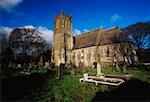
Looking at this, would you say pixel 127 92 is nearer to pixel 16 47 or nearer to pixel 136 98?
pixel 136 98

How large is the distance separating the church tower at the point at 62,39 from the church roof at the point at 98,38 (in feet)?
9.16

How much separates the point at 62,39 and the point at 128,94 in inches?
1565

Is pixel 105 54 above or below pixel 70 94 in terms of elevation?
above

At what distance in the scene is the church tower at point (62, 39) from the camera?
5006 cm

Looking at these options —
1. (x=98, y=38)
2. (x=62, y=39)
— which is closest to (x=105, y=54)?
(x=98, y=38)

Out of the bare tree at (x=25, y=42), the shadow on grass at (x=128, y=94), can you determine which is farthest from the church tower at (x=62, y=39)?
the shadow on grass at (x=128, y=94)

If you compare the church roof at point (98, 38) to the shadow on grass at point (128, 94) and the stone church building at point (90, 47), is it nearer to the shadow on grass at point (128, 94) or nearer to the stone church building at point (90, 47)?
the stone church building at point (90, 47)

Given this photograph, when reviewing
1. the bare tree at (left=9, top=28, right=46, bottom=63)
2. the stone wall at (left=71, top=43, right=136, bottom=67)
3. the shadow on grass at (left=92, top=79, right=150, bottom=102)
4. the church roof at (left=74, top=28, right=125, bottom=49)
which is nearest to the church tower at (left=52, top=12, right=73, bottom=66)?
the stone wall at (left=71, top=43, right=136, bottom=67)

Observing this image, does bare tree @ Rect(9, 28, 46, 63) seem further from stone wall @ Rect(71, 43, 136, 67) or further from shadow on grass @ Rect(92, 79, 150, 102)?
shadow on grass @ Rect(92, 79, 150, 102)

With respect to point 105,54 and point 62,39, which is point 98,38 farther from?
point 62,39

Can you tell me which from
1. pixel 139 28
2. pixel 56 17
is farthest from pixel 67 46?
pixel 139 28

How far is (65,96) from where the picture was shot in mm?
12070

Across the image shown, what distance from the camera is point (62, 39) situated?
1981 inches

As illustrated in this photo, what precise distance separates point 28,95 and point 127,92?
6469 mm
